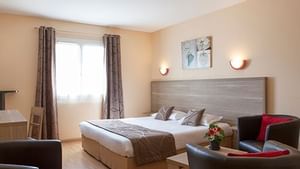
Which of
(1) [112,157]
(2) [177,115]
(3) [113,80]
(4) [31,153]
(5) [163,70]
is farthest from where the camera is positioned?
(5) [163,70]

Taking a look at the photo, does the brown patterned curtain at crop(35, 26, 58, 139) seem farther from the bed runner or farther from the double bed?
the bed runner

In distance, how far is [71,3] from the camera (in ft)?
14.2

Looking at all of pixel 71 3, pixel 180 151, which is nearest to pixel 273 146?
pixel 180 151

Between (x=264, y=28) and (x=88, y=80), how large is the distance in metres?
3.65

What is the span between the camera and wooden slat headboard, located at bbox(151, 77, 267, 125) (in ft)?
13.3

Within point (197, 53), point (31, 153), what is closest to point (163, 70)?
point (197, 53)

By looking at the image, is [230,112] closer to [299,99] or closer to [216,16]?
[299,99]

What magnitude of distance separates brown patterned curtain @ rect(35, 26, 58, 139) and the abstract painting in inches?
105

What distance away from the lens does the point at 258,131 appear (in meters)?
3.67

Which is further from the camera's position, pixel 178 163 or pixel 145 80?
pixel 145 80

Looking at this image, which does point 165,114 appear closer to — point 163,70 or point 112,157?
point 163,70

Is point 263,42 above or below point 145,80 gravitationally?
above

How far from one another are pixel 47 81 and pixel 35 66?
1.25 feet

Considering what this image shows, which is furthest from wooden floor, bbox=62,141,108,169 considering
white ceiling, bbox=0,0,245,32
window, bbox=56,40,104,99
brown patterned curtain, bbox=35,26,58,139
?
white ceiling, bbox=0,0,245,32
